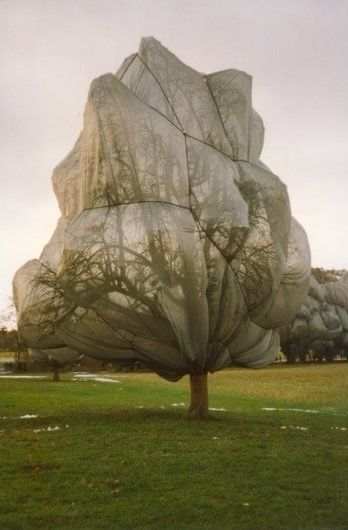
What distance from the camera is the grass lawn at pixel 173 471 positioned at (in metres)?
7.05

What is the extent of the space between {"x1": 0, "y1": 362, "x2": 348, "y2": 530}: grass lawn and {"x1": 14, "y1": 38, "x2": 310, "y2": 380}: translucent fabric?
2127 millimetres

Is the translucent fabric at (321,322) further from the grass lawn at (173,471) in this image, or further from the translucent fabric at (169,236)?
the translucent fabric at (169,236)

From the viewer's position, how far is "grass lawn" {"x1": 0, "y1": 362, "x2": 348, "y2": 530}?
705 centimetres

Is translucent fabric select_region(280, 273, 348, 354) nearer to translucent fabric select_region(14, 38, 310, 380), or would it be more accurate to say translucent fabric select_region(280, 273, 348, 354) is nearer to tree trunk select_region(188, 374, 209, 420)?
tree trunk select_region(188, 374, 209, 420)

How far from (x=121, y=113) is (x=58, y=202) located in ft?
15.5

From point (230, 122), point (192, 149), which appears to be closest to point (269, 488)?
point (192, 149)

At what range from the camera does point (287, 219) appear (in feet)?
49.4

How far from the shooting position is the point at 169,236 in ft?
41.1

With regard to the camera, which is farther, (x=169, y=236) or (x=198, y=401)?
(x=198, y=401)

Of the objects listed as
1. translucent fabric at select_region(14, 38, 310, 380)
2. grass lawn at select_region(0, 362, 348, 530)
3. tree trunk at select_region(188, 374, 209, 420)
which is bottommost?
grass lawn at select_region(0, 362, 348, 530)

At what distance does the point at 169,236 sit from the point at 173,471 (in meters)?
5.05

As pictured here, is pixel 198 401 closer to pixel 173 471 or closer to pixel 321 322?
pixel 173 471

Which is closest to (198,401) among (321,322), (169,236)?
(169,236)

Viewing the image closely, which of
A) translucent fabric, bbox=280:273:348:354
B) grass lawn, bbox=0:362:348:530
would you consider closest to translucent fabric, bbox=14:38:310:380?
grass lawn, bbox=0:362:348:530
